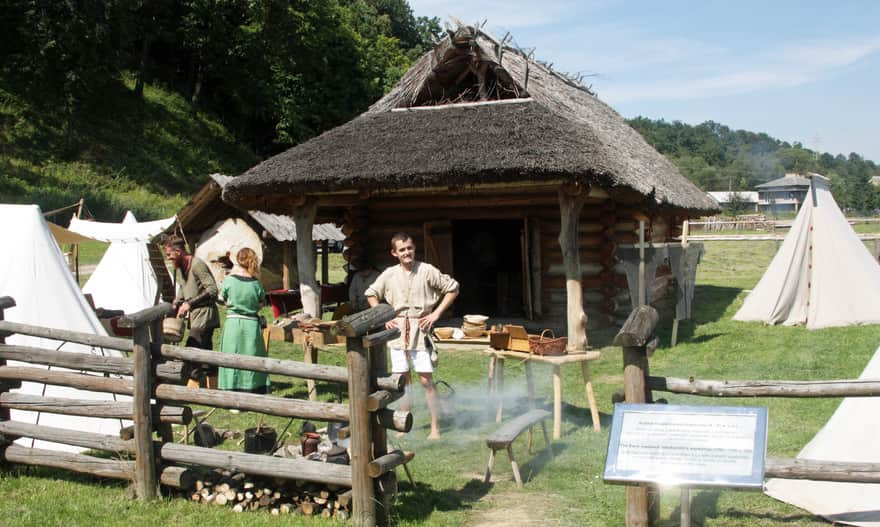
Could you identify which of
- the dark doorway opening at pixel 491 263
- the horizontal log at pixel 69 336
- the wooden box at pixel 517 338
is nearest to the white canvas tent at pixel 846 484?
the wooden box at pixel 517 338

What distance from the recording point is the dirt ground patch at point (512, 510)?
15.6ft

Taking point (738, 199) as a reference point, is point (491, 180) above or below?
below

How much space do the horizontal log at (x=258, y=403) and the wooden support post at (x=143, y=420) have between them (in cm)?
12

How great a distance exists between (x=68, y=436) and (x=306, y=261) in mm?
6325

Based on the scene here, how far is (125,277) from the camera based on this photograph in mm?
14383

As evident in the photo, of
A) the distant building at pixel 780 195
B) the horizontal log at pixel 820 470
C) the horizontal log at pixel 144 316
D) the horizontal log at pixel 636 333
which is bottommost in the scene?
the horizontal log at pixel 820 470

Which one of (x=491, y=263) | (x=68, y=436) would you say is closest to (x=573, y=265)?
(x=491, y=263)

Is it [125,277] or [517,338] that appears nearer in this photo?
→ [517,338]

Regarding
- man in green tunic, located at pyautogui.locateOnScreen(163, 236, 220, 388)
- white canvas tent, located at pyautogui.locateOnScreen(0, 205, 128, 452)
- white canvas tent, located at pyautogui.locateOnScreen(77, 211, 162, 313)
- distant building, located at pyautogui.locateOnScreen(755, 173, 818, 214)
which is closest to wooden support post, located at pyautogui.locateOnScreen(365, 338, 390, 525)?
white canvas tent, located at pyautogui.locateOnScreen(0, 205, 128, 452)

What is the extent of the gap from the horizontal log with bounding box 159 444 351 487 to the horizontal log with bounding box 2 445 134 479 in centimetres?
35

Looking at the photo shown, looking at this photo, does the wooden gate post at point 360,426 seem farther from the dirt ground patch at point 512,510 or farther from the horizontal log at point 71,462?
the horizontal log at point 71,462

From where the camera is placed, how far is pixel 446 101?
12906mm

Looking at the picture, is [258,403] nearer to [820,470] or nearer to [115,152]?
[820,470]

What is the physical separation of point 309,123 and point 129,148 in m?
10.3
